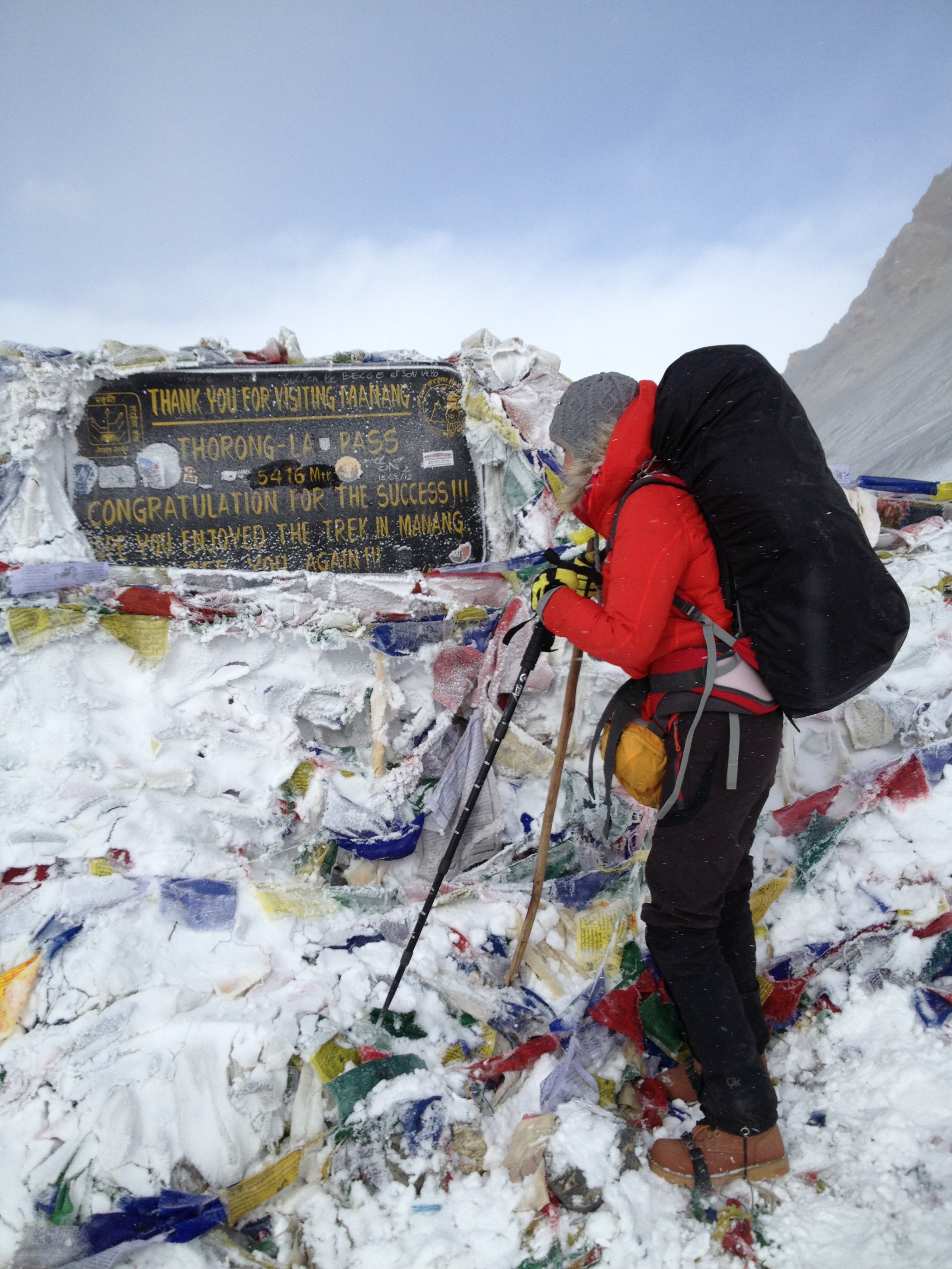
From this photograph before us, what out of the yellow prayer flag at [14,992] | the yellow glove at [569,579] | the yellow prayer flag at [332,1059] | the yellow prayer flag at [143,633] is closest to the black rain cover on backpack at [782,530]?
the yellow glove at [569,579]

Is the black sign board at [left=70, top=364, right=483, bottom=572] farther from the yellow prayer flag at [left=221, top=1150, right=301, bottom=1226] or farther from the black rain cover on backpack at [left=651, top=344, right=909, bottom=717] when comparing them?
the yellow prayer flag at [left=221, top=1150, right=301, bottom=1226]

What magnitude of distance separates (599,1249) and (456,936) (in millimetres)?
1212

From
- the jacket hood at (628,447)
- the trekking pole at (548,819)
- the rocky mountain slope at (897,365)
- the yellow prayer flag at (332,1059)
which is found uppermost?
the rocky mountain slope at (897,365)

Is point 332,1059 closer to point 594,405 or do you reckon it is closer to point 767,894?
point 767,894

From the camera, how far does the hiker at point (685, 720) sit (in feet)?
6.15

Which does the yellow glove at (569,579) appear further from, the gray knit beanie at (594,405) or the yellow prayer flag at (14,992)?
the yellow prayer flag at (14,992)

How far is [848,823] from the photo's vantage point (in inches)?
119

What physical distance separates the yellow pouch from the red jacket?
20cm

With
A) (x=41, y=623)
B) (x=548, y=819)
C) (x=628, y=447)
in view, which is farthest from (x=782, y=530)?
(x=41, y=623)

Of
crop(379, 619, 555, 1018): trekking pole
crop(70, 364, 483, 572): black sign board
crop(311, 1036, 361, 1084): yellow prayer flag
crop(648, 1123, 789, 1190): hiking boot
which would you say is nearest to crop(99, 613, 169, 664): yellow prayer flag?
crop(70, 364, 483, 572): black sign board

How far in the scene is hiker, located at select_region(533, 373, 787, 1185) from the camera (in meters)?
1.87

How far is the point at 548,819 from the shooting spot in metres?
2.62

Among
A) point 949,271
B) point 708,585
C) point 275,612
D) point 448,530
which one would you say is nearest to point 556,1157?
point 708,585

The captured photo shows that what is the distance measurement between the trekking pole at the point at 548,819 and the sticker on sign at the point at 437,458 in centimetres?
178
